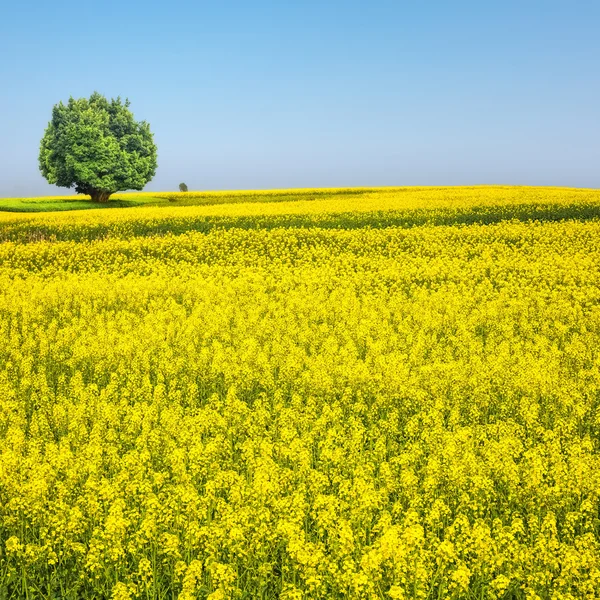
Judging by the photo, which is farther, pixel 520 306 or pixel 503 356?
pixel 520 306

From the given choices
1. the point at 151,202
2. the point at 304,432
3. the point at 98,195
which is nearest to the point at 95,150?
the point at 98,195

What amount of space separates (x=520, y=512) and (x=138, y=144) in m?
69.1

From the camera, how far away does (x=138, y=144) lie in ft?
233

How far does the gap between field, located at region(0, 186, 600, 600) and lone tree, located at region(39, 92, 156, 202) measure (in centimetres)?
4224

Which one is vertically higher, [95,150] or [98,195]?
[95,150]

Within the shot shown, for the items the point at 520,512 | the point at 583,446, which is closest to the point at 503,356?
the point at 583,446

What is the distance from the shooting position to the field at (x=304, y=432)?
5965 mm

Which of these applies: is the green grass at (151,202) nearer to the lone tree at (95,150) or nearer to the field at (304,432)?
the lone tree at (95,150)

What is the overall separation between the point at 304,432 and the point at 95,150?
198 feet

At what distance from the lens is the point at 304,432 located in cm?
900

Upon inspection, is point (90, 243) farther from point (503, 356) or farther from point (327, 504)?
point (327, 504)

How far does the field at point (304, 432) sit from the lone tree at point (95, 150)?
42241mm

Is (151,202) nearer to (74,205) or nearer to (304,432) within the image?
(74,205)

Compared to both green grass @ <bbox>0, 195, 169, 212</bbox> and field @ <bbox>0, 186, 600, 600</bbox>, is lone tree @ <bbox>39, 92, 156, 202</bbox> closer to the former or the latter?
green grass @ <bbox>0, 195, 169, 212</bbox>
